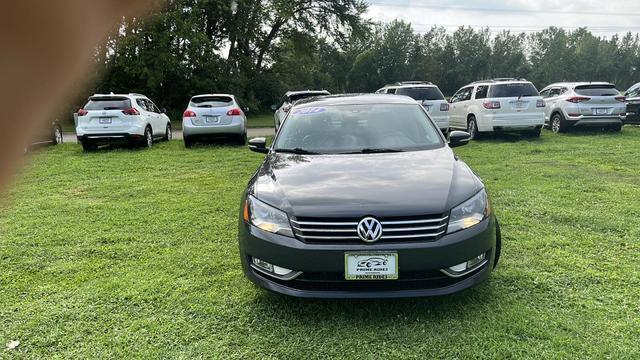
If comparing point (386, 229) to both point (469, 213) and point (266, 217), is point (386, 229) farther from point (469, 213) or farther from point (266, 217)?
point (266, 217)

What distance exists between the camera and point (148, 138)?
12844 millimetres

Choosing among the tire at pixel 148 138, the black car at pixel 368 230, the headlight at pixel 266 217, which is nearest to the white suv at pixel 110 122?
the tire at pixel 148 138

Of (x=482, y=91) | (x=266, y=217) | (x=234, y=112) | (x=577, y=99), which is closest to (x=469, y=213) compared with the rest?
(x=266, y=217)

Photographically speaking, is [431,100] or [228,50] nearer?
[431,100]

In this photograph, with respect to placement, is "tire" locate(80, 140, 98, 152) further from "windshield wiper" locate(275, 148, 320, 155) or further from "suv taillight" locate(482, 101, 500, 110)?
"suv taillight" locate(482, 101, 500, 110)

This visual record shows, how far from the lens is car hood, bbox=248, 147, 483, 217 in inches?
117

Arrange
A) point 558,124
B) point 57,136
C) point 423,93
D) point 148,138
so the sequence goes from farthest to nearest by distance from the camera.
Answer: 1. point 558,124
2. point 57,136
3. point 423,93
4. point 148,138

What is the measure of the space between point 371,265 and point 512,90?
11341 millimetres

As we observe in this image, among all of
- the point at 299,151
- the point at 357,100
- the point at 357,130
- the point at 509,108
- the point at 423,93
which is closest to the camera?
the point at 299,151

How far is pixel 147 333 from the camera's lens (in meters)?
2.97

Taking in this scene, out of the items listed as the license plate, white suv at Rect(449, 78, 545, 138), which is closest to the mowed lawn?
the license plate

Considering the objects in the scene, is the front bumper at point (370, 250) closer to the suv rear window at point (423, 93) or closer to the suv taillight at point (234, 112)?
the suv taillight at point (234, 112)

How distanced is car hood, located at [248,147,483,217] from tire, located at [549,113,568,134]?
38.0ft

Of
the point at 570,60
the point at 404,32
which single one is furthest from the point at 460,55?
the point at 570,60
